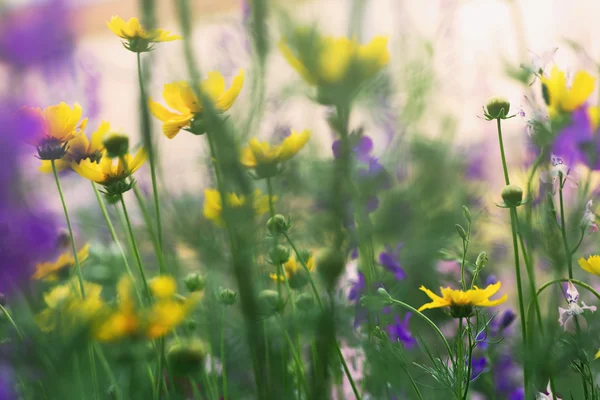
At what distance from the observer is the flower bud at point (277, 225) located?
0.26 meters

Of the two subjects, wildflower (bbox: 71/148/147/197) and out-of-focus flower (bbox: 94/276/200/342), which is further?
wildflower (bbox: 71/148/147/197)

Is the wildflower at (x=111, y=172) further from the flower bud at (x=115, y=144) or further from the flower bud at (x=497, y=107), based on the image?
the flower bud at (x=497, y=107)

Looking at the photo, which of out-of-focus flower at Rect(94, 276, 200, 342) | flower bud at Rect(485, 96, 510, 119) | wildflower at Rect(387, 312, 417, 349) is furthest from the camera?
wildflower at Rect(387, 312, 417, 349)

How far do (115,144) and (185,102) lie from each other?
0.12ft

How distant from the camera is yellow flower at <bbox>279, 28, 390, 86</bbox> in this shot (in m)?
0.19

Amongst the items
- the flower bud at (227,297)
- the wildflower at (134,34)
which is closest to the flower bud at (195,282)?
the flower bud at (227,297)

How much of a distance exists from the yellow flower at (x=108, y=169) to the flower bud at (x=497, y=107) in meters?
0.15

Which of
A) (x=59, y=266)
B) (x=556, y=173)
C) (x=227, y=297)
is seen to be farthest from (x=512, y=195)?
(x=59, y=266)

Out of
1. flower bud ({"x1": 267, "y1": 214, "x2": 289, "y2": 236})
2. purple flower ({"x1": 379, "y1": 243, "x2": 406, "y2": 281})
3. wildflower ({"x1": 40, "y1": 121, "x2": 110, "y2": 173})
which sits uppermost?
wildflower ({"x1": 40, "y1": 121, "x2": 110, "y2": 173})

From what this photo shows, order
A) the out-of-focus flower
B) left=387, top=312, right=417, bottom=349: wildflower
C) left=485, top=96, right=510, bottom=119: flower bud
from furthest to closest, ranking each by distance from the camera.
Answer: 1. left=387, top=312, right=417, bottom=349: wildflower
2. left=485, top=96, right=510, bottom=119: flower bud
3. the out-of-focus flower

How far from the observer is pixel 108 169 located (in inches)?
11.6

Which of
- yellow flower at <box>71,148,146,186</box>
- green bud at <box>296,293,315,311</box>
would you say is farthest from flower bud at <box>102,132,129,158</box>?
green bud at <box>296,293,315,311</box>

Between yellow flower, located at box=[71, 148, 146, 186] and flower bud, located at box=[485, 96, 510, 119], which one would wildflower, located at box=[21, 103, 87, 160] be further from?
flower bud, located at box=[485, 96, 510, 119]

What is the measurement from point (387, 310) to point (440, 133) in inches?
9.6
